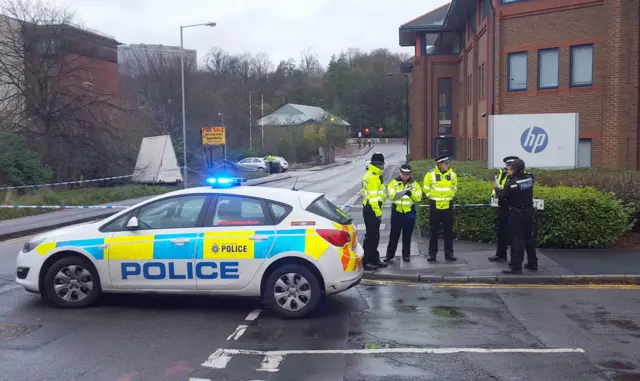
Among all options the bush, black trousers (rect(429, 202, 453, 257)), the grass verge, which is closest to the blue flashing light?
black trousers (rect(429, 202, 453, 257))

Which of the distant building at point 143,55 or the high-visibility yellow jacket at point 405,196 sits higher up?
the distant building at point 143,55

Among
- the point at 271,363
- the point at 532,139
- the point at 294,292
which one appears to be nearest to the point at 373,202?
the point at 294,292

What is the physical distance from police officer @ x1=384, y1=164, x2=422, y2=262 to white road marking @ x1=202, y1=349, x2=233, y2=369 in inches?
201

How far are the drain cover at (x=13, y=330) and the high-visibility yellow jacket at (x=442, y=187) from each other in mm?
6332

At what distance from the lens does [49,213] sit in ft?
71.9

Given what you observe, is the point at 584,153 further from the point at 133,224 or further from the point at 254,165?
the point at 254,165

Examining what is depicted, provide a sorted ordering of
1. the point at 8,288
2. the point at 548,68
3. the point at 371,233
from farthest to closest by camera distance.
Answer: the point at 548,68
the point at 371,233
the point at 8,288

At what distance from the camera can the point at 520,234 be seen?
9906mm

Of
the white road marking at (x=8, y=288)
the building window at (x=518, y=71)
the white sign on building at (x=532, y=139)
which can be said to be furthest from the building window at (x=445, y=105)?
the white road marking at (x=8, y=288)

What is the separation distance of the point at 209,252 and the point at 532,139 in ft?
38.6

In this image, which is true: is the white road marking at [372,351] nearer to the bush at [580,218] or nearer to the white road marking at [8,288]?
the white road marking at [8,288]

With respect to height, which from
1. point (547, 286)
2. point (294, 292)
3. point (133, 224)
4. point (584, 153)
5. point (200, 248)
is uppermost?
point (584, 153)

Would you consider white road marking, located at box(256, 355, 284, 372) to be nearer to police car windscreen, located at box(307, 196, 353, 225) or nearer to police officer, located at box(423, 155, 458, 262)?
police car windscreen, located at box(307, 196, 353, 225)

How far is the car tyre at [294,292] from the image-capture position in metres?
7.49
